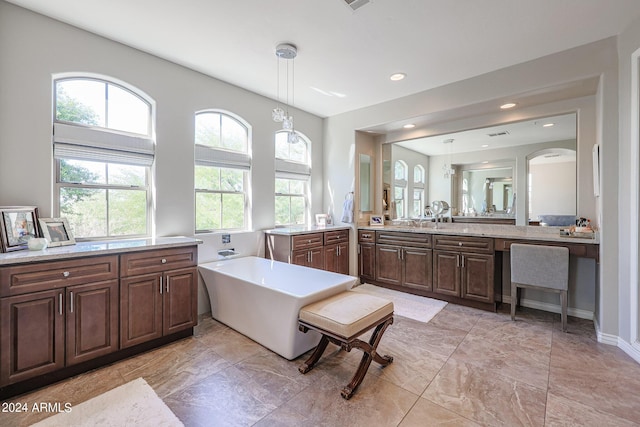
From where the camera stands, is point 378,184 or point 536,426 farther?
point 378,184

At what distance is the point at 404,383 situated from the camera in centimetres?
204

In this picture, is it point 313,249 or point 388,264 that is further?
point 388,264

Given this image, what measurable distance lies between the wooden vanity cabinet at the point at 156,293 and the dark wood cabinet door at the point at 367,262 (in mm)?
2693

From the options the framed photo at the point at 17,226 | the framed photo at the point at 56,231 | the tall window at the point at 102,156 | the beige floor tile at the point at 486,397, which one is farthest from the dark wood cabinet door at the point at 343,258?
the framed photo at the point at 17,226

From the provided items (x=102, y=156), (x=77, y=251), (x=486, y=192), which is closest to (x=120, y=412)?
(x=77, y=251)

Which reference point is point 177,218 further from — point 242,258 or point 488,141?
point 488,141

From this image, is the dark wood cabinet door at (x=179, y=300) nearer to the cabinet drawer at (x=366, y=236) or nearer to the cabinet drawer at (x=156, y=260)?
the cabinet drawer at (x=156, y=260)

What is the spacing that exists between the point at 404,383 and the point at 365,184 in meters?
3.38

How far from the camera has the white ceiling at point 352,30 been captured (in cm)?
220

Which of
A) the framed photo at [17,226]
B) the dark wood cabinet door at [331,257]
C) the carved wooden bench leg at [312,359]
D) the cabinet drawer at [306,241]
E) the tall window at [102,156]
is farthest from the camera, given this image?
the dark wood cabinet door at [331,257]

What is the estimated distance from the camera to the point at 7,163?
220 centimetres

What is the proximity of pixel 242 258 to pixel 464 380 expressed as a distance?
2.72 meters

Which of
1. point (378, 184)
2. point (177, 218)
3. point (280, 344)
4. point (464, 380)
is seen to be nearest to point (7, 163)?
point (177, 218)

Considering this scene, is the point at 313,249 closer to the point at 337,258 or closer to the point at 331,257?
the point at 331,257
